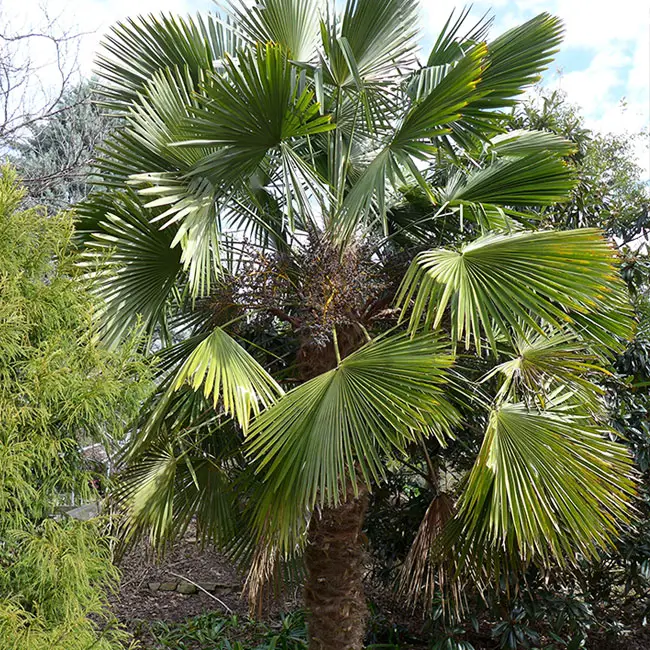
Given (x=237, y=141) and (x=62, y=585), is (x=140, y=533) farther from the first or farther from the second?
(x=237, y=141)

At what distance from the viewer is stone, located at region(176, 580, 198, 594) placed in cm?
603

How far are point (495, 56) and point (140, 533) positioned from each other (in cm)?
318

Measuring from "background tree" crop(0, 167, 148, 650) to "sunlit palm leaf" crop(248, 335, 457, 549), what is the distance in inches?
27.9

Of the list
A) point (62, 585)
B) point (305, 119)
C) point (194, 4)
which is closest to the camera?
point (62, 585)

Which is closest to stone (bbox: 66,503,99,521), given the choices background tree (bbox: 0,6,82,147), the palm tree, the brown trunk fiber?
the palm tree

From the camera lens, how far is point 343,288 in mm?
3318

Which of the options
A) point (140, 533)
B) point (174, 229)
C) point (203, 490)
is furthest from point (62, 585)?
point (174, 229)

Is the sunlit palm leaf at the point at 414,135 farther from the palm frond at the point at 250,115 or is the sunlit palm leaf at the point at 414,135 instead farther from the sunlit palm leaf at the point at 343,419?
the sunlit palm leaf at the point at 343,419

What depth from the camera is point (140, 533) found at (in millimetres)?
3303

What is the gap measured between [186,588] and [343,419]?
13.6ft

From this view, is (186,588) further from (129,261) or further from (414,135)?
(414,135)

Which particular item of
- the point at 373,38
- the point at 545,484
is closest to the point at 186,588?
the point at 545,484

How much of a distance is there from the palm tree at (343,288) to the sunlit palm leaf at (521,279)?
0.01 meters

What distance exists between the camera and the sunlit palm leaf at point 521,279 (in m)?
2.73
